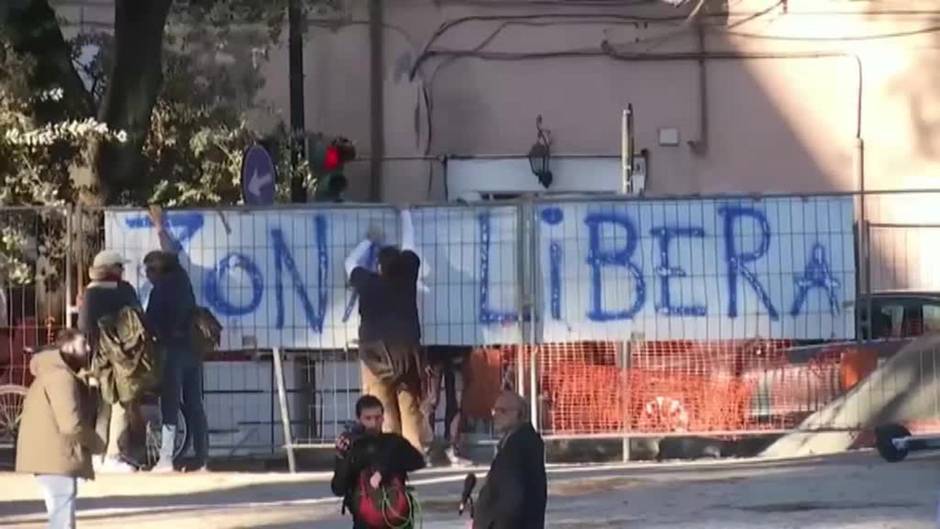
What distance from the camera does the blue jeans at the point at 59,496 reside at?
11344 mm

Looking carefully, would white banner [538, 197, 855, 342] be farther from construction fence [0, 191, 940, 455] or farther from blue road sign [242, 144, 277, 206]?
blue road sign [242, 144, 277, 206]

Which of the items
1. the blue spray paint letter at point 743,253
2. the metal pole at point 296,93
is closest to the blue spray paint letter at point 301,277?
the blue spray paint letter at point 743,253

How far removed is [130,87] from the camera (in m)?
17.0

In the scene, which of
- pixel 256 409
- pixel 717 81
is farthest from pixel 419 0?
pixel 256 409

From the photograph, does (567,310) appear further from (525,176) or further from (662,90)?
(662,90)

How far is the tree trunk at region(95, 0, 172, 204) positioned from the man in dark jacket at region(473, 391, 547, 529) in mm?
8328

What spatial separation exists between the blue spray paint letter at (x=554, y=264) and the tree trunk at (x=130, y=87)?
3804 millimetres

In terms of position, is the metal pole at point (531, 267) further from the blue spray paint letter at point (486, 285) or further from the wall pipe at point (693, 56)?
the wall pipe at point (693, 56)

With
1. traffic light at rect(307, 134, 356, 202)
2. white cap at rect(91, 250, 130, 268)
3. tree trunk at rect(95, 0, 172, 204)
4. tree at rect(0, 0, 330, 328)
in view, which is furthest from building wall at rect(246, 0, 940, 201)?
white cap at rect(91, 250, 130, 268)

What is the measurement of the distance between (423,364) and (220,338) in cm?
155

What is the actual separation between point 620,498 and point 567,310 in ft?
7.30

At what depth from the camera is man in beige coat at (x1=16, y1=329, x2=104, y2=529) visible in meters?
11.2

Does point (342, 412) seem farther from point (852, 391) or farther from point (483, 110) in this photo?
point (483, 110)

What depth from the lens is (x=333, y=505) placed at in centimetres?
1352
